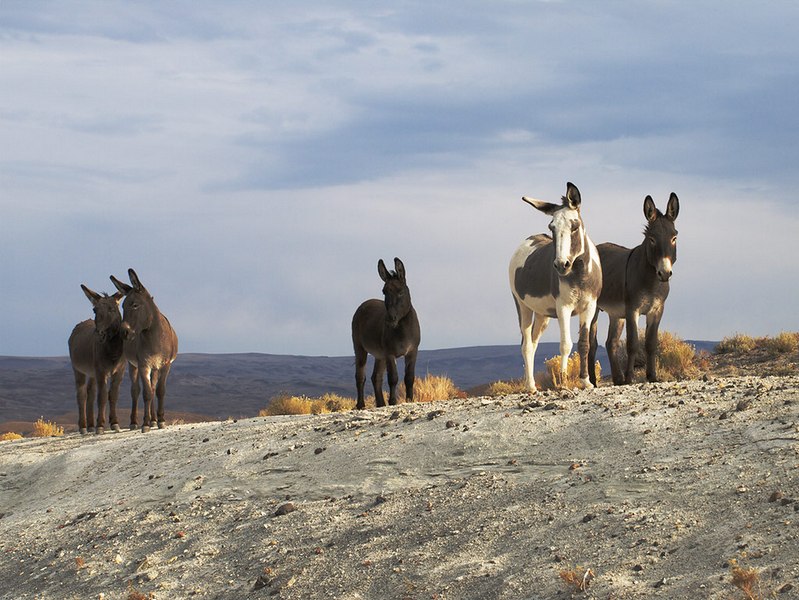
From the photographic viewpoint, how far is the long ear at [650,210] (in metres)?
15.8

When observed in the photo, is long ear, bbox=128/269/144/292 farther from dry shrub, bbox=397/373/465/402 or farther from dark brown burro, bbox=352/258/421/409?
dry shrub, bbox=397/373/465/402

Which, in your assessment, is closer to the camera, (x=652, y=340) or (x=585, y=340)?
(x=585, y=340)

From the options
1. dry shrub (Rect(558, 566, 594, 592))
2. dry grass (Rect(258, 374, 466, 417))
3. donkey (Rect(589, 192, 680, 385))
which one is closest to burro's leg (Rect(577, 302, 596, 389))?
donkey (Rect(589, 192, 680, 385))

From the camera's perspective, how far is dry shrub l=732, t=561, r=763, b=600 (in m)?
7.92

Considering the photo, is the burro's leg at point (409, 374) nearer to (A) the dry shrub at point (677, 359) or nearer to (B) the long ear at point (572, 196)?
(B) the long ear at point (572, 196)

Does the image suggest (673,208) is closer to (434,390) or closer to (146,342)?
(434,390)

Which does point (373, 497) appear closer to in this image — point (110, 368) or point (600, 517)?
point (600, 517)

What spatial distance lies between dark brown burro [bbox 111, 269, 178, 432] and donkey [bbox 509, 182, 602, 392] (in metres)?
6.84

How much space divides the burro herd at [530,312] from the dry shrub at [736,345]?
11.6 metres

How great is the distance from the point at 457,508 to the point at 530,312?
23.2 feet

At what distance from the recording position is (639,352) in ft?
90.9

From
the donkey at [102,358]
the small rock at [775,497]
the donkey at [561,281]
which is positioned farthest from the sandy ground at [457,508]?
the donkey at [102,358]

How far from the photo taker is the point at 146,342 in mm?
19953

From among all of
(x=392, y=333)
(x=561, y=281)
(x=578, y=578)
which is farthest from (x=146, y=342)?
(x=578, y=578)
